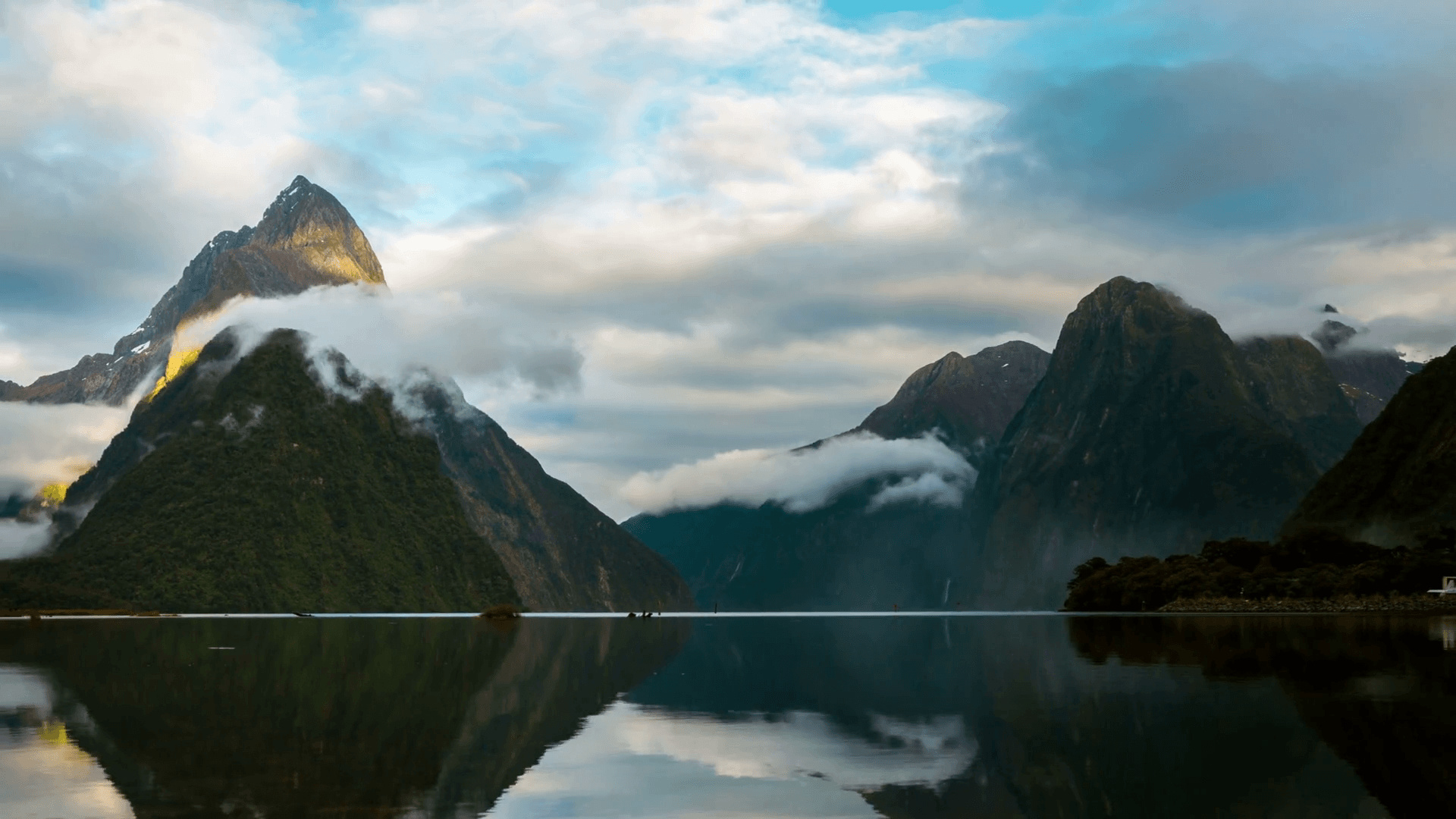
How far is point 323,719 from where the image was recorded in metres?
44.9

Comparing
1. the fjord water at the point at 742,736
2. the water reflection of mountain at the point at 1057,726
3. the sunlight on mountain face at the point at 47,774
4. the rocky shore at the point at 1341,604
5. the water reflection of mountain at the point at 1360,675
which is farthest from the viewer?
the rocky shore at the point at 1341,604

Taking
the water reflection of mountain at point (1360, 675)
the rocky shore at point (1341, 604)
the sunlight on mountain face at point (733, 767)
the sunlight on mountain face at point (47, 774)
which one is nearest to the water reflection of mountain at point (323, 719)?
the sunlight on mountain face at point (47, 774)

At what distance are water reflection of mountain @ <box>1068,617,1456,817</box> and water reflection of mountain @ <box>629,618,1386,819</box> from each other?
37.1 inches

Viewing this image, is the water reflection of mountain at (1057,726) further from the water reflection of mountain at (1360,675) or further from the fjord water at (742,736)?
the water reflection of mountain at (1360,675)

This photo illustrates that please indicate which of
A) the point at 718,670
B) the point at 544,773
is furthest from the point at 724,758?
the point at 718,670

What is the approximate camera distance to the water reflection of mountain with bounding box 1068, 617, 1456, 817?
3150cm

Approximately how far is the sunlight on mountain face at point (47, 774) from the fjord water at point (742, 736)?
124 millimetres

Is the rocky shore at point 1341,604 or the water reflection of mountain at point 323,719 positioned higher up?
the water reflection of mountain at point 323,719

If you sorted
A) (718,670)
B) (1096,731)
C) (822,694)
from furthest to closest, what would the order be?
(718,670)
(822,694)
(1096,731)

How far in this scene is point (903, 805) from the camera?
2894 cm

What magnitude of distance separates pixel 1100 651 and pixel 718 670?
85.3ft

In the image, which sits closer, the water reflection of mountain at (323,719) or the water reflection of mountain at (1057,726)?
the water reflection of mountain at (1057,726)

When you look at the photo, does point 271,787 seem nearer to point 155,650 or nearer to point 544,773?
point 544,773

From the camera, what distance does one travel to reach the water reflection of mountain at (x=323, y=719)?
30000 millimetres
